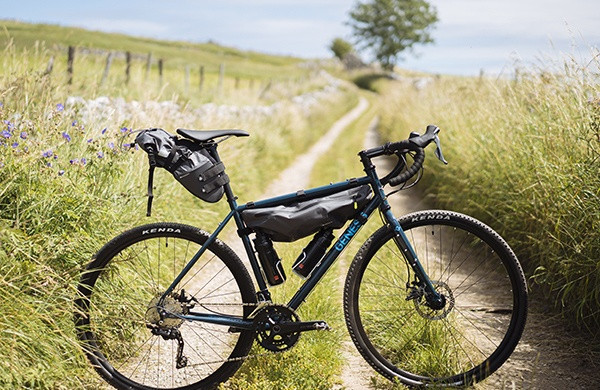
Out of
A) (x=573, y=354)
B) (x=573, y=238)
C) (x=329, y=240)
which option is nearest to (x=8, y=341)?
(x=329, y=240)

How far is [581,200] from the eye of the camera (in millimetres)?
4277

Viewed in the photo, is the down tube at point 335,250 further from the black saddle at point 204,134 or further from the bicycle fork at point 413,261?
the black saddle at point 204,134

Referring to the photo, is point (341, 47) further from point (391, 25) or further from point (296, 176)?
point (296, 176)

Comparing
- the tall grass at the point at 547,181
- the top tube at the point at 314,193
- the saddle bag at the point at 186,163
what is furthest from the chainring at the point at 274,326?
the tall grass at the point at 547,181

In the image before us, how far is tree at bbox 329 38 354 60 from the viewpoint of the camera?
218ft

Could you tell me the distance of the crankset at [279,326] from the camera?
330 cm

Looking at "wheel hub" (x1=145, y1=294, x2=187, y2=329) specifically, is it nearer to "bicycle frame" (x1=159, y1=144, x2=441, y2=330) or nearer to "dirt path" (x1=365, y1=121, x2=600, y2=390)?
"bicycle frame" (x1=159, y1=144, x2=441, y2=330)

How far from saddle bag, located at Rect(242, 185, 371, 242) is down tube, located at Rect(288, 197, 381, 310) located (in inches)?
2.2

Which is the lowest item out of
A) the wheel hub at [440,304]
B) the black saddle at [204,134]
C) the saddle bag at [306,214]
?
the wheel hub at [440,304]

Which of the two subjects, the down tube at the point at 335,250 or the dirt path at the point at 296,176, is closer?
the down tube at the point at 335,250

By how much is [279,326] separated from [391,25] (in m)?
52.5

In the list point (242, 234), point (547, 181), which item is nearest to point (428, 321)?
point (242, 234)

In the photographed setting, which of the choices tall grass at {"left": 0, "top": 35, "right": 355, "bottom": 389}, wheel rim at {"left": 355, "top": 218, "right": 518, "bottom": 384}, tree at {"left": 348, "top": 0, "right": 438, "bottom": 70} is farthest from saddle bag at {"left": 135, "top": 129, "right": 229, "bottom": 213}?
tree at {"left": 348, "top": 0, "right": 438, "bottom": 70}

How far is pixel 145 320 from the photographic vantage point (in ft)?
11.0
